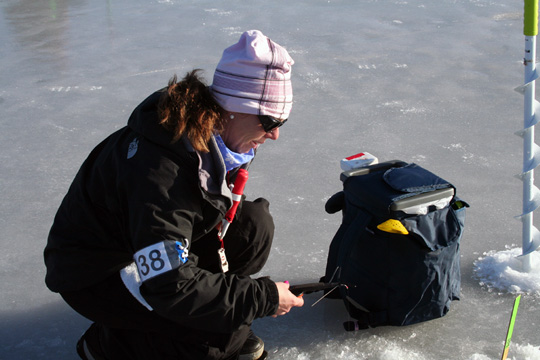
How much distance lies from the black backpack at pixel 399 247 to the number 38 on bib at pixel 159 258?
63cm

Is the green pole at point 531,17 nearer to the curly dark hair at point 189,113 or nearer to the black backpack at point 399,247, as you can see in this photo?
the black backpack at point 399,247

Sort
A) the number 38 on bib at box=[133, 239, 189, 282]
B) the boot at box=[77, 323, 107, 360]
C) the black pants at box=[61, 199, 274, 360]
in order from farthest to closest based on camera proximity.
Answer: the boot at box=[77, 323, 107, 360], the black pants at box=[61, 199, 274, 360], the number 38 on bib at box=[133, 239, 189, 282]

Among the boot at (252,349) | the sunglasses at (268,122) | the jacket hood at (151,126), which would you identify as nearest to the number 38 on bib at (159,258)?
the jacket hood at (151,126)

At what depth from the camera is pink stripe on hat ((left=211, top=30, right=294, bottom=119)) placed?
1610 mm

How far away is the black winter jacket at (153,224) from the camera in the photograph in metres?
1.49

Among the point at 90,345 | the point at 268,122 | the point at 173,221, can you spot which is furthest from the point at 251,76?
the point at 90,345

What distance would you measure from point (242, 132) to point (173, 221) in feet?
1.06

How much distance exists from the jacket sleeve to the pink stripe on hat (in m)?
0.24

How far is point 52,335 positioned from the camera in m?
2.03

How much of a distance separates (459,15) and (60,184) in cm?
414

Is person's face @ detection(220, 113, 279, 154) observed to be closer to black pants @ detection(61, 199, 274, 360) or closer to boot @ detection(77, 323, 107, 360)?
black pants @ detection(61, 199, 274, 360)

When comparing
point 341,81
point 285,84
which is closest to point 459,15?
point 341,81

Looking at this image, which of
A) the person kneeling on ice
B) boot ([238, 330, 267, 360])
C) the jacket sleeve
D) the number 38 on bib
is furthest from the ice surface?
the number 38 on bib

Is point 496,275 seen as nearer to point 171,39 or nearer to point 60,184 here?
point 60,184
